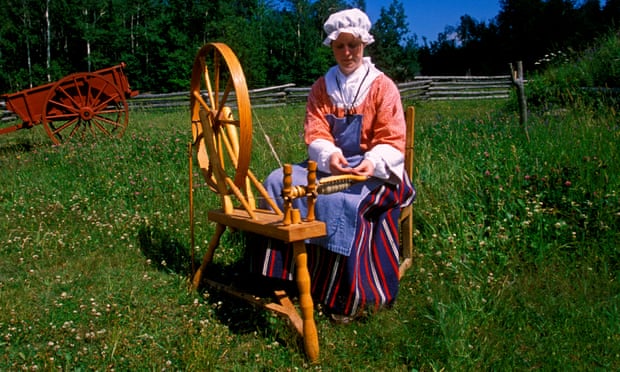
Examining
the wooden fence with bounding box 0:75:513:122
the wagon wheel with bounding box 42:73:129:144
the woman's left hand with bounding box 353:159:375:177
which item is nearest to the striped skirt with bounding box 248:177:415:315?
the woman's left hand with bounding box 353:159:375:177

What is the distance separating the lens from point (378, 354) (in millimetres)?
2562

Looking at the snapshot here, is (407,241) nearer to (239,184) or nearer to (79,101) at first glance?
(239,184)

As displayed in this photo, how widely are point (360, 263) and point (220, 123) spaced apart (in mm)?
1032

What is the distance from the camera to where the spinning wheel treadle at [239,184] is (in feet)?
7.73

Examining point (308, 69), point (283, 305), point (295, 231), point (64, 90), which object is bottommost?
point (283, 305)

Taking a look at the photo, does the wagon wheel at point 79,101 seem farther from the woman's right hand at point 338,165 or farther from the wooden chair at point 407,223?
the woman's right hand at point 338,165

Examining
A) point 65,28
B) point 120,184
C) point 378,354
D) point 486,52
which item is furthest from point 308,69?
point 378,354

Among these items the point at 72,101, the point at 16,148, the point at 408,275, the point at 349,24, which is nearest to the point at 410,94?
the point at 72,101

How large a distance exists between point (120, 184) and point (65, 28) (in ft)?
108

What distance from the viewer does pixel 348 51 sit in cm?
286

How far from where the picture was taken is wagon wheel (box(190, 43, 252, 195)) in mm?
2318

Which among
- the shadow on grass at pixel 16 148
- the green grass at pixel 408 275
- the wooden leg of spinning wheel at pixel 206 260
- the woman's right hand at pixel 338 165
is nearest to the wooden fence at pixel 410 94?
the shadow on grass at pixel 16 148

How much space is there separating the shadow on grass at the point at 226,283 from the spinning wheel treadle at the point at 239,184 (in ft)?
0.33

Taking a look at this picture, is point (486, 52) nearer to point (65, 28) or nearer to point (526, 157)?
point (65, 28)
